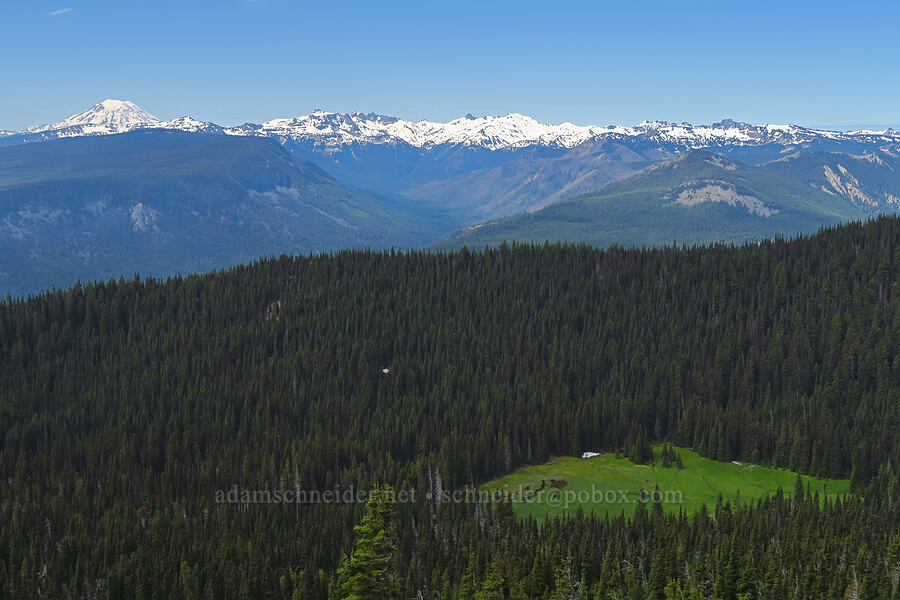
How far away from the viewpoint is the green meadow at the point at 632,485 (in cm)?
16538

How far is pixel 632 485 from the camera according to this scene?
177625mm

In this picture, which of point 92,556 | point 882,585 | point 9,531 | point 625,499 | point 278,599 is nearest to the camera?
point 882,585

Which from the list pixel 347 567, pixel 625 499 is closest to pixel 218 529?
pixel 625 499

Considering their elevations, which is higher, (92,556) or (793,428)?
(793,428)

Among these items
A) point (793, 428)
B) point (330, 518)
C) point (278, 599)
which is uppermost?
point (793, 428)

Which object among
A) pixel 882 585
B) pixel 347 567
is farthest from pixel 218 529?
pixel 882 585

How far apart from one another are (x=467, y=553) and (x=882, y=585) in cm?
6102

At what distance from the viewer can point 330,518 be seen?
151m

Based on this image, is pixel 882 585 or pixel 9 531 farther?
pixel 9 531

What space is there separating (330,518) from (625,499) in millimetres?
63025

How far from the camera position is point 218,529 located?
5782 inches

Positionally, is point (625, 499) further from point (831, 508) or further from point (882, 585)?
point (882, 585)

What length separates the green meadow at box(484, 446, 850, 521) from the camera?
6511 inches

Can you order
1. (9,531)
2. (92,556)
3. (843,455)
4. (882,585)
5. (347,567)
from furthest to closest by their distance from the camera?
(843,455), (9,531), (92,556), (882,585), (347,567)
